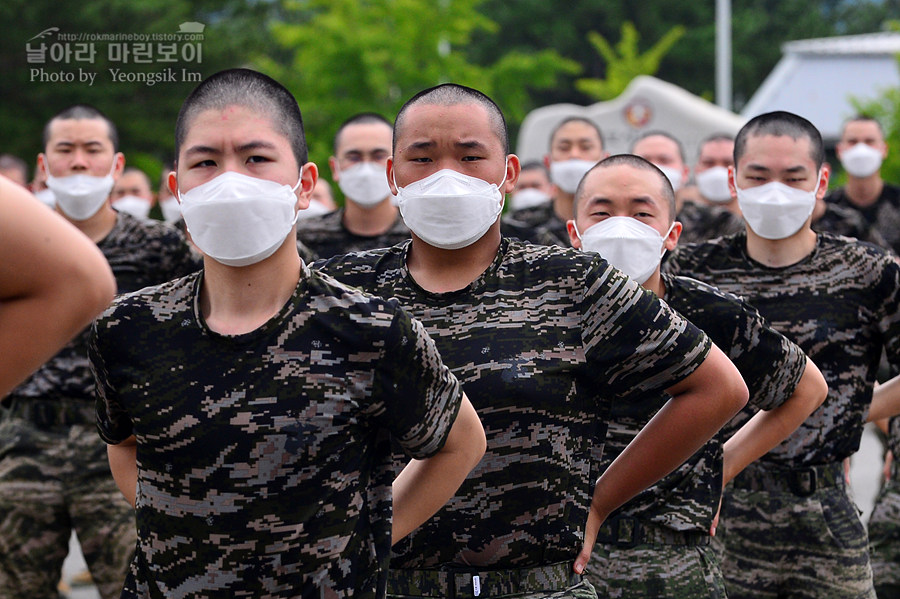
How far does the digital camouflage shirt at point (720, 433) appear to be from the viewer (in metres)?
4.09

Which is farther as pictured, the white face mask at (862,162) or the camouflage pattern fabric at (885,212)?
the white face mask at (862,162)

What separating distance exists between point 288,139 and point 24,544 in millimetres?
3470

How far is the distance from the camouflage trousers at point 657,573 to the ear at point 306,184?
1.76 m

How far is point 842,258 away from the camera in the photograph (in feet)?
16.7

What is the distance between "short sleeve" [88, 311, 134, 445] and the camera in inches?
113

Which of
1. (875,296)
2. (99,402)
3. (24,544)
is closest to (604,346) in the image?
(99,402)

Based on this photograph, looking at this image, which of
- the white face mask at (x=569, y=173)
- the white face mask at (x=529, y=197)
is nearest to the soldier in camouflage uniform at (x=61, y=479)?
the white face mask at (x=569, y=173)

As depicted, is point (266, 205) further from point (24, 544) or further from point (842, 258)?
point (24, 544)

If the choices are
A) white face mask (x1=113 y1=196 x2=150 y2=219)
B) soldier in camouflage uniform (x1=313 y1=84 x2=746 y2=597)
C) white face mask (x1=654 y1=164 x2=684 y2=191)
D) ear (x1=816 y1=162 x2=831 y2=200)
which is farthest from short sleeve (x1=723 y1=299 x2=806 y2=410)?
white face mask (x1=113 y1=196 x2=150 y2=219)

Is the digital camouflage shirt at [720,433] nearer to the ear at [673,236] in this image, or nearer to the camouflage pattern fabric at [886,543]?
the ear at [673,236]

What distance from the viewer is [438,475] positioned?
2.98 meters

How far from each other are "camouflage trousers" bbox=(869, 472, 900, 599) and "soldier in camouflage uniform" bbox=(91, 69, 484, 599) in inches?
141

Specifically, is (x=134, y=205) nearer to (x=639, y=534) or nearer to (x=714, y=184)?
(x=714, y=184)

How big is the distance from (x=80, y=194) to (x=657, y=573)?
3423mm
